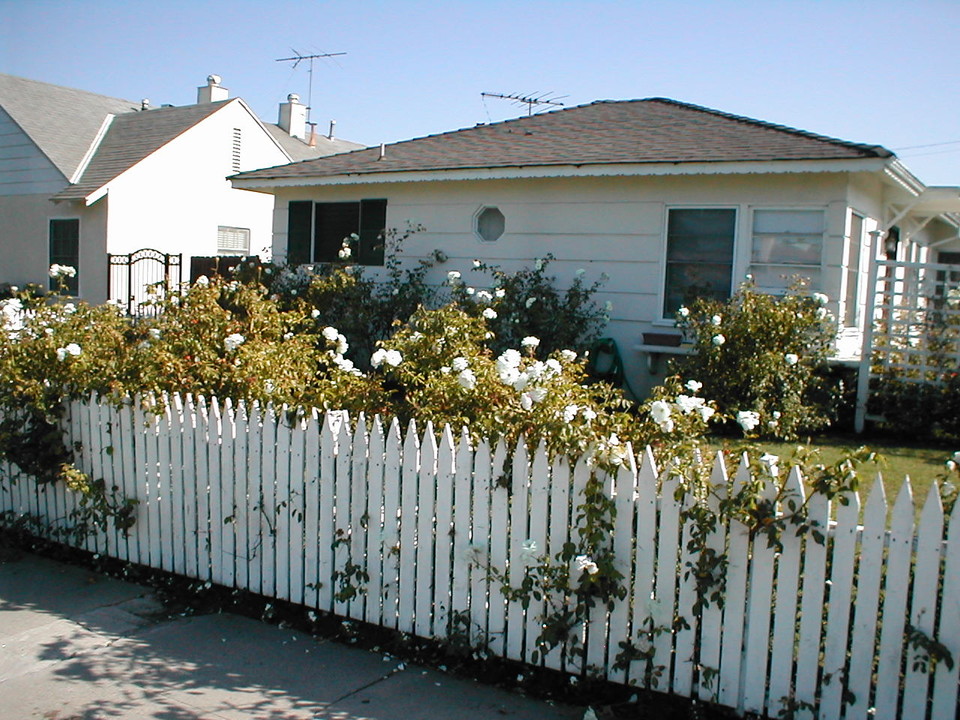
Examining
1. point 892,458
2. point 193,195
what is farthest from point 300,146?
point 892,458

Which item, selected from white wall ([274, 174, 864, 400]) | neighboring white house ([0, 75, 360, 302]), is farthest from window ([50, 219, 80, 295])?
white wall ([274, 174, 864, 400])

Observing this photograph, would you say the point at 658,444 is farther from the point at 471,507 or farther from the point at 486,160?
the point at 486,160

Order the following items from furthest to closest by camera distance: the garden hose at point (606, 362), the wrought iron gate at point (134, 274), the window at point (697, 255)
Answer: the wrought iron gate at point (134, 274) → the garden hose at point (606, 362) → the window at point (697, 255)

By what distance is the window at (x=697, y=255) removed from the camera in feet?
34.4

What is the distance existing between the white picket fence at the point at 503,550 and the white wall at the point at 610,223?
243 inches

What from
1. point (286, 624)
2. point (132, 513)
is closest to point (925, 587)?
point (286, 624)

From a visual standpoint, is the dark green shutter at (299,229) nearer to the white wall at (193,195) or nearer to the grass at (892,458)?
the white wall at (193,195)

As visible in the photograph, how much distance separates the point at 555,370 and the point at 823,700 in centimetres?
196

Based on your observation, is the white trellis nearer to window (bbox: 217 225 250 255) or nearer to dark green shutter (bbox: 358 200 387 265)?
dark green shutter (bbox: 358 200 387 265)

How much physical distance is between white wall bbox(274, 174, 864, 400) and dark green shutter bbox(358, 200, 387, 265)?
260 millimetres

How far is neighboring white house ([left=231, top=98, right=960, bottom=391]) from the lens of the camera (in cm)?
993

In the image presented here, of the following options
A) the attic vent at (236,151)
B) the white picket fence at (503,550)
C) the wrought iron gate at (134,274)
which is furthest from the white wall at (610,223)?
the attic vent at (236,151)

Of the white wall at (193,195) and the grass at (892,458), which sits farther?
the white wall at (193,195)

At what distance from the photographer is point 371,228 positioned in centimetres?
1323
